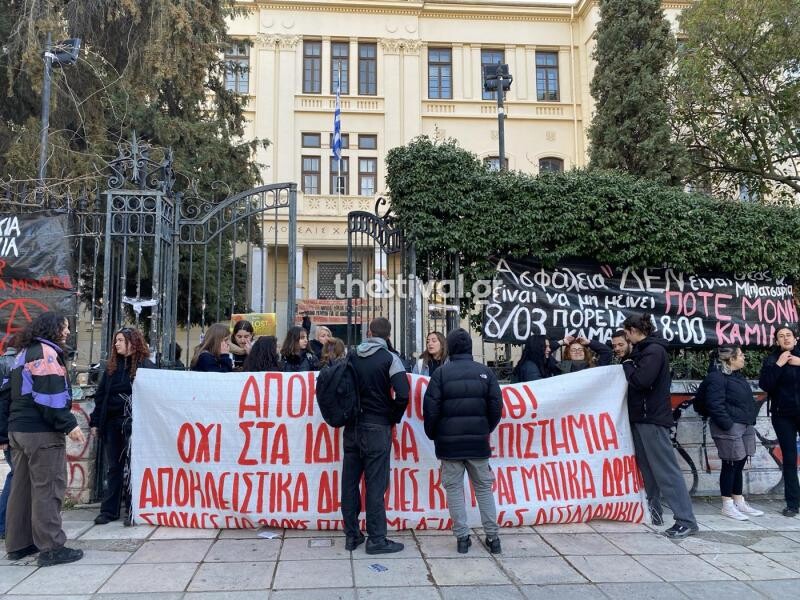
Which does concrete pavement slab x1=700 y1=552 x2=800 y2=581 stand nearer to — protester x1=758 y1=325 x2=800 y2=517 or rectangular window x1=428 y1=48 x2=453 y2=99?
protester x1=758 y1=325 x2=800 y2=517

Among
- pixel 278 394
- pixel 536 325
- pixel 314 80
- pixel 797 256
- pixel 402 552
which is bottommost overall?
pixel 402 552

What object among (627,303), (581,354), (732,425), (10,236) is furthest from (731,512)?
(10,236)

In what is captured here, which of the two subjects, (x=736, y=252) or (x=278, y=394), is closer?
(x=278, y=394)

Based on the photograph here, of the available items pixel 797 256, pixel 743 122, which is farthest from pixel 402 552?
pixel 743 122

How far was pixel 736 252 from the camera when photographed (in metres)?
8.00

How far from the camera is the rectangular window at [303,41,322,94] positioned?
77.9 feet

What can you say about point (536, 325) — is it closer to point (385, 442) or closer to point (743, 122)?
point (385, 442)

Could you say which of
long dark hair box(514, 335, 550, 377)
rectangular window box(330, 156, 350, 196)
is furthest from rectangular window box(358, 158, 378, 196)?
long dark hair box(514, 335, 550, 377)

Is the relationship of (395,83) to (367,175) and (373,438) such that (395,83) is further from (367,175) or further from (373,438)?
(373,438)

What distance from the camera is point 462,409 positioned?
4.84 m

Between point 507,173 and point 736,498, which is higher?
point 507,173

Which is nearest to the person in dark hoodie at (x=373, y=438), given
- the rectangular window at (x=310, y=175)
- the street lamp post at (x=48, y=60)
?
the street lamp post at (x=48, y=60)

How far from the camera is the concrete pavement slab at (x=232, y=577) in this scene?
166 inches

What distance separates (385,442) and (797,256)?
6.78 meters
